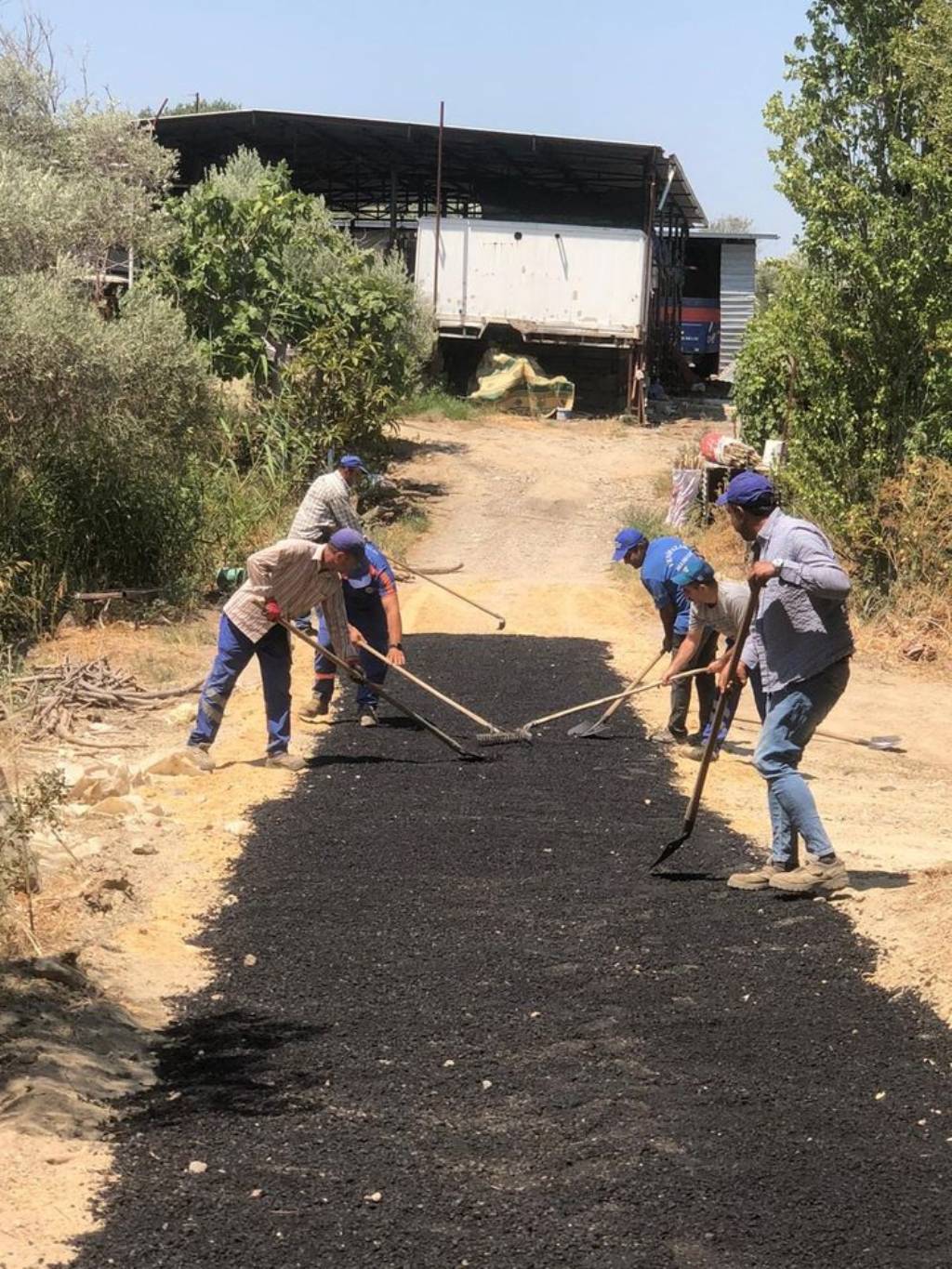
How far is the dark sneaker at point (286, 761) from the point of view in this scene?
9281mm

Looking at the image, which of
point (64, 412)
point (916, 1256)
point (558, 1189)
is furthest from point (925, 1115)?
point (64, 412)

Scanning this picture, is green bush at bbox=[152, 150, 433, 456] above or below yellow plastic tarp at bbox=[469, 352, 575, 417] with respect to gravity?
above

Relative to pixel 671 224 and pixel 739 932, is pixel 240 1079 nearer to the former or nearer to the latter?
pixel 739 932

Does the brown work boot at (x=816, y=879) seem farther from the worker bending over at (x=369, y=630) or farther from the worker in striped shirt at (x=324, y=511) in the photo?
the worker in striped shirt at (x=324, y=511)

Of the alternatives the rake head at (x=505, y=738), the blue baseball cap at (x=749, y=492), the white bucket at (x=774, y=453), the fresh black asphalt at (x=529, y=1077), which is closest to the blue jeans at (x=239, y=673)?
the rake head at (x=505, y=738)

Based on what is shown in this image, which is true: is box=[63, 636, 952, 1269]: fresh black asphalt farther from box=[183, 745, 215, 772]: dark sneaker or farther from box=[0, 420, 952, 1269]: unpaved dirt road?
box=[183, 745, 215, 772]: dark sneaker

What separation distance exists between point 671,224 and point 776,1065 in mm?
34841

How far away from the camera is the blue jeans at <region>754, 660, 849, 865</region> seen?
638 cm

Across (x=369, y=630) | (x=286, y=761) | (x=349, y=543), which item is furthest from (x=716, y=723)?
(x=369, y=630)

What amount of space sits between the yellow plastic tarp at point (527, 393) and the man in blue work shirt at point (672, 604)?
818 inches

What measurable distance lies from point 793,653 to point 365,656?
4881 millimetres

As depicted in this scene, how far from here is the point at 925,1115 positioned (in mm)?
4539

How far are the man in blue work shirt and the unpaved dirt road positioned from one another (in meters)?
0.40

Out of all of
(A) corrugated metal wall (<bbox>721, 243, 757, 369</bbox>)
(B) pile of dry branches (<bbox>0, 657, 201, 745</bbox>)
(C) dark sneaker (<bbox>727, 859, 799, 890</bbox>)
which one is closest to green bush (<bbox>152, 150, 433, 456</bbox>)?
(B) pile of dry branches (<bbox>0, 657, 201, 745</bbox>)
